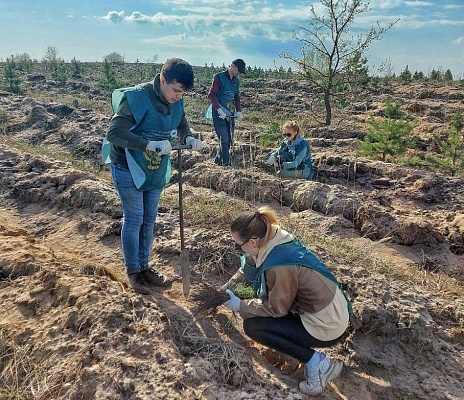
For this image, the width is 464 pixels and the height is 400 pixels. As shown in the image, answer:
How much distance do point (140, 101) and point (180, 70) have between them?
1.12ft

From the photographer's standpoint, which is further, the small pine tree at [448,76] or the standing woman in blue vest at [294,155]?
the small pine tree at [448,76]

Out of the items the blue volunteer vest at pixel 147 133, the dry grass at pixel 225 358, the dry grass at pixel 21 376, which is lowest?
the dry grass at pixel 225 358

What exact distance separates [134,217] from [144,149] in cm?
55

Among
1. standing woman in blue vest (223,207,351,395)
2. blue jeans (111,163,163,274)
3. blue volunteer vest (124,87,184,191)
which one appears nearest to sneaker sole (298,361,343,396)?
standing woman in blue vest (223,207,351,395)

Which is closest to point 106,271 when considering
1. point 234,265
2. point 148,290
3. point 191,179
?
point 148,290

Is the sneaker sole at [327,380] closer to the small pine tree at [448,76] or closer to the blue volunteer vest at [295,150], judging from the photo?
the blue volunteer vest at [295,150]

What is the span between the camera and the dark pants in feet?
8.04

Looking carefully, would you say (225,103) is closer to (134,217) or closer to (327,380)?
(134,217)

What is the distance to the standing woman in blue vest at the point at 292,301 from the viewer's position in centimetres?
236

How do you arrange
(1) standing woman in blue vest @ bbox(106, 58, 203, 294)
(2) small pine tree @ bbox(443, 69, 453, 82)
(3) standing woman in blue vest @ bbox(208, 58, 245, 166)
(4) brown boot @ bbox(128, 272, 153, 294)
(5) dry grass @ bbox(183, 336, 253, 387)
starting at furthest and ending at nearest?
(2) small pine tree @ bbox(443, 69, 453, 82) < (3) standing woman in blue vest @ bbox(208, 58, 245, 166) < (4) brown boot @ bbox(128, 272, 153, 294) < (1) standing woman in blue vest @ bbox(106, 58, 203, 294) < (5) dry grass @ bbox(183, 336, 253, 387)

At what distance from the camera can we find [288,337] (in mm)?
2465

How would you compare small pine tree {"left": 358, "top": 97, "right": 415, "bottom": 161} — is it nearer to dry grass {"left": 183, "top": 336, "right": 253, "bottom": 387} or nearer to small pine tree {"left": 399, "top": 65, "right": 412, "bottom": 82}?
dry grass {"left": 183, "top": 336, "right": 253, "bottom": 387}

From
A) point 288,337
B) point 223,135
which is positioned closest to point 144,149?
point 288,337

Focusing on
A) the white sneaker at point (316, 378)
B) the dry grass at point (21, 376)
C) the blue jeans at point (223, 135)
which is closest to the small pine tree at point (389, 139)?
the blue jeans at point (223, 135)
